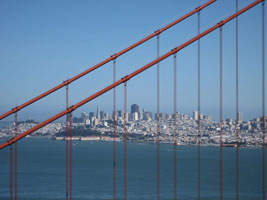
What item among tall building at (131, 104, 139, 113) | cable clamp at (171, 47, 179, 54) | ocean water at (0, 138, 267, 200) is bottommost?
ocean water at (0, 138, 267, 200)

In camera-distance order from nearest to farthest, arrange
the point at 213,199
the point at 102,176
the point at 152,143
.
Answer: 1. the point at 213,199
2. the point at 102,176
3. the point at 152,143

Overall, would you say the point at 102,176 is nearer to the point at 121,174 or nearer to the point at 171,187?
the point at 121,174

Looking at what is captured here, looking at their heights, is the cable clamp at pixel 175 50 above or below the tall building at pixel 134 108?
below

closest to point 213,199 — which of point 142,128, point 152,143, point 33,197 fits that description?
point 33,197

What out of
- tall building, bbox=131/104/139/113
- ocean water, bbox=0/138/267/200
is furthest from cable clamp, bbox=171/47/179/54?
tall building, bbox=131/104/139/113

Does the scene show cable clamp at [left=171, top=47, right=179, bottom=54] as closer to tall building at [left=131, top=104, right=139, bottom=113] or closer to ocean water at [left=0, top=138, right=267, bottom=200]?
ocean water at [left=0, top=138, right=267, bottom=200]

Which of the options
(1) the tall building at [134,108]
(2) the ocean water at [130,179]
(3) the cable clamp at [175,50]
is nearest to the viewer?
(3) the cable clamp at [175,50]

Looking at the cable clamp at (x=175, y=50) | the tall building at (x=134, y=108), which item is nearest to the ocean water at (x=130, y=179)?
the cable clamp at (x=175, y=50)

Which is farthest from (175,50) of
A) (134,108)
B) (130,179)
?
(134,108)

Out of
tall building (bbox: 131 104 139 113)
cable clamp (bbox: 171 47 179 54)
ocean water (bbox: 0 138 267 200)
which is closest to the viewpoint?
cable clamp (bbox: 171 47 179 54)

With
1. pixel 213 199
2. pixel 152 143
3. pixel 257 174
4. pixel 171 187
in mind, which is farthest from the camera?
pixel 152 143

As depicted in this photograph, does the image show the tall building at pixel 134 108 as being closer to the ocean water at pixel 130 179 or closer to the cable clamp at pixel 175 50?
the ocean water at pixel 130 179
